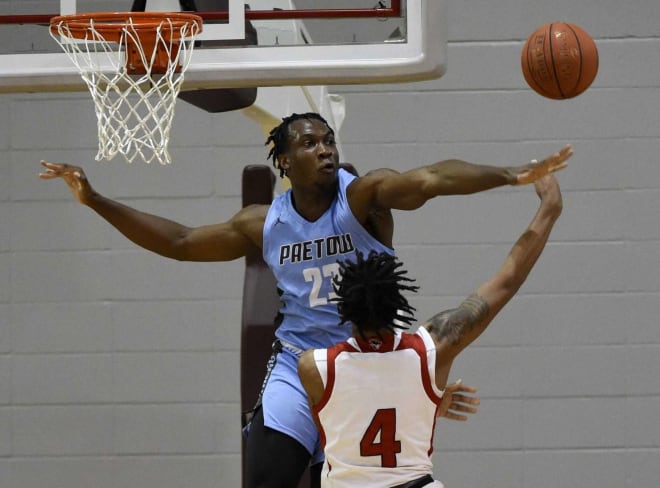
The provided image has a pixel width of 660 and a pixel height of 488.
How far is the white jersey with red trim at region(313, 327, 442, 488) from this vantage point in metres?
2.93

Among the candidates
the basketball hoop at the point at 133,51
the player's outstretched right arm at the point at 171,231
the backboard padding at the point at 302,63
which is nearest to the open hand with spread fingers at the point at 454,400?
the player's outstretched right arm at the point at 171,231

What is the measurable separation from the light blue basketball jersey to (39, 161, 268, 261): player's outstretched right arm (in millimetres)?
197

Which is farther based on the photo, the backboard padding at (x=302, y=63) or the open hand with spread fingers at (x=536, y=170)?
the backboard padding at (x=302, y=63)

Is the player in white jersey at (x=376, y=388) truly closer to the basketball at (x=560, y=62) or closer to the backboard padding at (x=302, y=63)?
the backboard padding at (x=302, y=63)

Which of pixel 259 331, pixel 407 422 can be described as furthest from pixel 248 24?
pixel 407 422

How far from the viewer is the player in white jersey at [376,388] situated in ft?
9.62

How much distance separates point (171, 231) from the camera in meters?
4.00

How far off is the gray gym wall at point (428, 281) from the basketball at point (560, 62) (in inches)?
90.6

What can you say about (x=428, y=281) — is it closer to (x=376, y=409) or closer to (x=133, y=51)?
(x=133, y=51)

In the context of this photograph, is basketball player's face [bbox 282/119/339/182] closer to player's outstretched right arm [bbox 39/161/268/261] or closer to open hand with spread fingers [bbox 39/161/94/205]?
player's outstretched right arm [bbox 39/161/268/261]

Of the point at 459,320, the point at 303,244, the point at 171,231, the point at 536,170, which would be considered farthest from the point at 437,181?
the point at 171,231

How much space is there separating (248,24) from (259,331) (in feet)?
3.89

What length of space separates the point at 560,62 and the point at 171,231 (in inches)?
55.6

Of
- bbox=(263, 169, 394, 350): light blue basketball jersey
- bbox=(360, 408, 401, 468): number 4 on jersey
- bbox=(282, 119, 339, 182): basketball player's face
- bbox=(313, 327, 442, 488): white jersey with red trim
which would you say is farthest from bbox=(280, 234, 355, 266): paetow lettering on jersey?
bbox=(360, 408, 401, 468): number 4 on jersey
